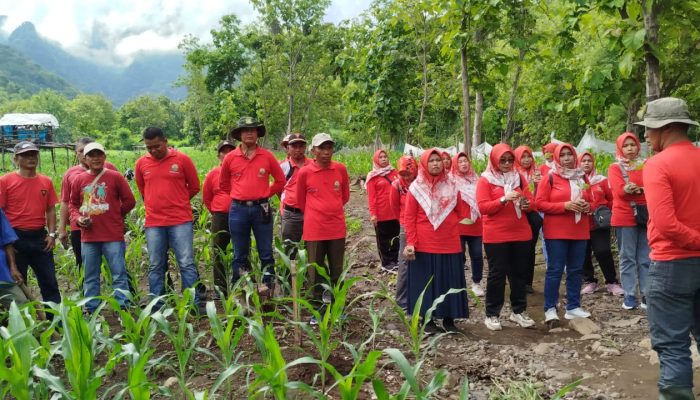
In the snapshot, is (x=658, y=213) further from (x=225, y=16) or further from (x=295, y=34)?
(x=225, y=16)

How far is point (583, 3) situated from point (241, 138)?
297 cm

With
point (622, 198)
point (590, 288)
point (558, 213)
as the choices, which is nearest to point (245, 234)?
point (558, 213)

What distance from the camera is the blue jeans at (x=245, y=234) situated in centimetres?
482

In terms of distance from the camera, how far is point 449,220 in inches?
167

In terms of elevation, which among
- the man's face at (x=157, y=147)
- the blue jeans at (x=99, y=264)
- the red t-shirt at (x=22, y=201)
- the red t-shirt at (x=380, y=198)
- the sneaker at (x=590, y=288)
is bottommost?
the sneaker at (x=590, y=288)

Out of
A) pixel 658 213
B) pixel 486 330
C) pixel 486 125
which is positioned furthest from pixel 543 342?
pixel 486 125

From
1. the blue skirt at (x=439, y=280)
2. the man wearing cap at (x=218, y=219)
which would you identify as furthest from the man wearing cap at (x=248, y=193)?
the blue skirt at (x=439, y=280)

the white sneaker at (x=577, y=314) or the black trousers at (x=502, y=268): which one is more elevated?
the black trousers at (x=502, y=268)

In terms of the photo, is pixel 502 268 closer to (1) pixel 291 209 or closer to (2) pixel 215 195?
(1) pixel 291 209

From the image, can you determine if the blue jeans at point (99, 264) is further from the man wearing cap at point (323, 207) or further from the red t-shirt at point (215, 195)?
the man wearing cap at point (323, 207)

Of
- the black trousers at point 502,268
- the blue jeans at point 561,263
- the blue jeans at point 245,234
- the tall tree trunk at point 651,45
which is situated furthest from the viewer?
the blue jeans at point 245,234

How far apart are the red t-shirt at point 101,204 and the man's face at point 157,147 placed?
374 mm

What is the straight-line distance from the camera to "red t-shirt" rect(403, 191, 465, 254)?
13.9ft

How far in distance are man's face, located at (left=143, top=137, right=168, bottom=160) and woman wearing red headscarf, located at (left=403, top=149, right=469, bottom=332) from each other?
6.78 ft
